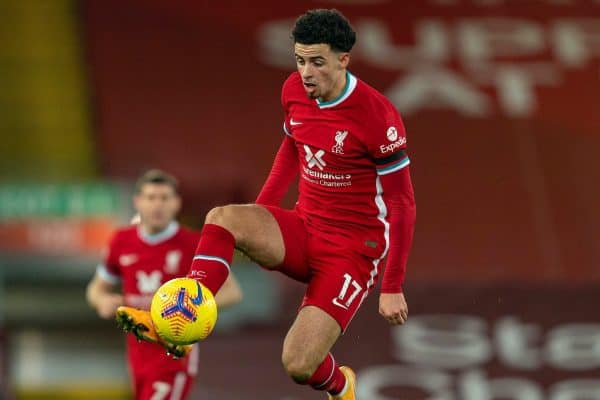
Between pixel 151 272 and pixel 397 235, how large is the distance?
1.80 meters

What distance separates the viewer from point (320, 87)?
556 centimetres

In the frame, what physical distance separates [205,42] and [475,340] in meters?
5.12

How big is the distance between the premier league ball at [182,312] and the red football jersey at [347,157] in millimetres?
834

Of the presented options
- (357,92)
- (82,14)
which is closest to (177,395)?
(357,92)

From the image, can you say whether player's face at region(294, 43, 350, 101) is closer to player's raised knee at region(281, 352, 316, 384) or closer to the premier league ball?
the premier league ball

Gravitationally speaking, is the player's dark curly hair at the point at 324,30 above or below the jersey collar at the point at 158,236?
above

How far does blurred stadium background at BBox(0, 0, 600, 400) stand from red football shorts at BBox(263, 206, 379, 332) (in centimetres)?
349

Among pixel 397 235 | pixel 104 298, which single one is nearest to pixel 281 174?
pixel 397 235

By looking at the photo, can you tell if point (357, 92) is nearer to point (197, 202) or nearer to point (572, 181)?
point (197, 202)

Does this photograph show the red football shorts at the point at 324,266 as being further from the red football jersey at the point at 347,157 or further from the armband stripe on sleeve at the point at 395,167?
the armband stripe on sleeve at the point at 395,167

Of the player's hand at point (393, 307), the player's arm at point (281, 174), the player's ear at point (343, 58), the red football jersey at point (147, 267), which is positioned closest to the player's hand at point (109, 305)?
the red football jersey at point (147, 267)

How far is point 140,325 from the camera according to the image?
5.36 m

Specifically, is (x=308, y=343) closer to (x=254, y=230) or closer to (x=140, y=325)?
(x=254, y=230)

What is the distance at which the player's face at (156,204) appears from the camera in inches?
271
